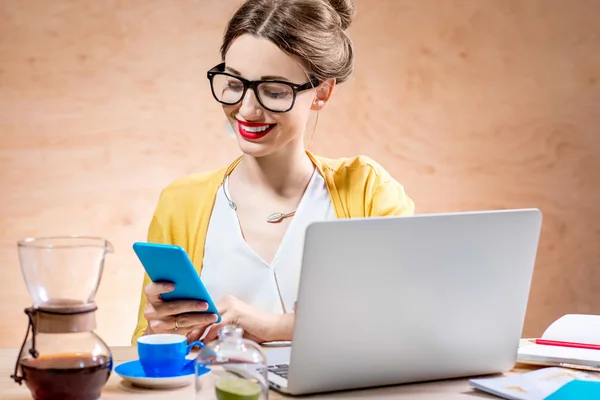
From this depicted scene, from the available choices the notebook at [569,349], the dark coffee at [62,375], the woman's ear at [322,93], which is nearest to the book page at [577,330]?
the notebook at [569,349]

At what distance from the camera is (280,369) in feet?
4.08

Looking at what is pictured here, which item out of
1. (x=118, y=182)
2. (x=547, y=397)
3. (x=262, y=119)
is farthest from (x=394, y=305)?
(x=118, y=182)

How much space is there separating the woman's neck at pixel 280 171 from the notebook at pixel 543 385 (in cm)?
80

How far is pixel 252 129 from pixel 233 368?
0.77m

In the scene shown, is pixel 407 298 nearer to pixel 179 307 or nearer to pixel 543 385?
pixel 543 385

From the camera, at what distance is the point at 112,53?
2.74 metres

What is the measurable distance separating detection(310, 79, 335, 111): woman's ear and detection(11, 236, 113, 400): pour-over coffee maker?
909 mm

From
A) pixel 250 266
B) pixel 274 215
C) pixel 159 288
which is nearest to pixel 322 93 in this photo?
pixel 274 215

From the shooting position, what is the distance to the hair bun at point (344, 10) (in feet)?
6.33

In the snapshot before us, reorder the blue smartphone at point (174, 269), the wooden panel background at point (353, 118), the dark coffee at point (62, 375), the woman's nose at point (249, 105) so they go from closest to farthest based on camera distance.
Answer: the dark coffee at point (62, 375)
the blue smartphone at point (174, 269)
the woman's nose at point (249, 105)
the wooden panel background at point (353, 118)

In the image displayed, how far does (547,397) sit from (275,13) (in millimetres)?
1010

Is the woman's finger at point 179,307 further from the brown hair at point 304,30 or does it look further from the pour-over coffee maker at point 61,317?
the brown hair at point 304,30

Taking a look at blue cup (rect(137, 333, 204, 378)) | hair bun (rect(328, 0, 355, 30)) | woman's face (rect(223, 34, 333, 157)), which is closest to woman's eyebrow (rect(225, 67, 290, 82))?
woman's face (rect(223, 34, 333, 157))

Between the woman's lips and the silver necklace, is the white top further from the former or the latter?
the woman's lips
